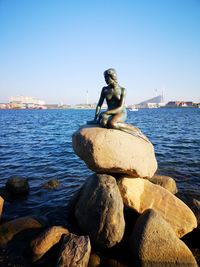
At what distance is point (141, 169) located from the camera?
820 centimetres

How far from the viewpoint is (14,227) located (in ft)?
25.3

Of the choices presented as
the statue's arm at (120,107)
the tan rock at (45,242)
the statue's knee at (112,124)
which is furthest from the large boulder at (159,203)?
Result: the tan rock at (45,242)

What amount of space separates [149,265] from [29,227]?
363cm

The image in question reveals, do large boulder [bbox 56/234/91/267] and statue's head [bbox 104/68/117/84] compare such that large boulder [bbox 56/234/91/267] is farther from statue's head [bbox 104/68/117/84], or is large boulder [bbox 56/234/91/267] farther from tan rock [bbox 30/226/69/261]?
statue's head [bbox 104/68/117/84]

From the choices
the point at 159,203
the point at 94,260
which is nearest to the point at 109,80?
the point at 159,203

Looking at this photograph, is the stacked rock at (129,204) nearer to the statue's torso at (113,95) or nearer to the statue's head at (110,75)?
the statue's torso at (113,95)

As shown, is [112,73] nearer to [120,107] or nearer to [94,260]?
[120,107]

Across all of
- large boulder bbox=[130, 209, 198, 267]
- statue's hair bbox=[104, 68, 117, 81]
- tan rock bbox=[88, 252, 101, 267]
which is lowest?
tan rock bbox=[88, 252, 101, 267]

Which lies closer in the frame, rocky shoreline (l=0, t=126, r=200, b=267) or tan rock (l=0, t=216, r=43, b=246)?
rocky shoreline (l=0, t=126, r=200, b=267)

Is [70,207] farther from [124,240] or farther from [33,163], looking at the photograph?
[33,163]

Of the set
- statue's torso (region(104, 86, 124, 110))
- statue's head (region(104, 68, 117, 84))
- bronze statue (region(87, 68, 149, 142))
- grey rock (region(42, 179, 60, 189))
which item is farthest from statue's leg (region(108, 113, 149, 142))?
grey rock (region(42, 179, 60, 189))

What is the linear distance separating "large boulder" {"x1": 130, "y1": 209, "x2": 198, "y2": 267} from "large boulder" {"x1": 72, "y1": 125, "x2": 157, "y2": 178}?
1905 millimetres

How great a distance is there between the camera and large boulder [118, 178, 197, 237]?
797cm

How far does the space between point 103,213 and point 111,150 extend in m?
1.77
